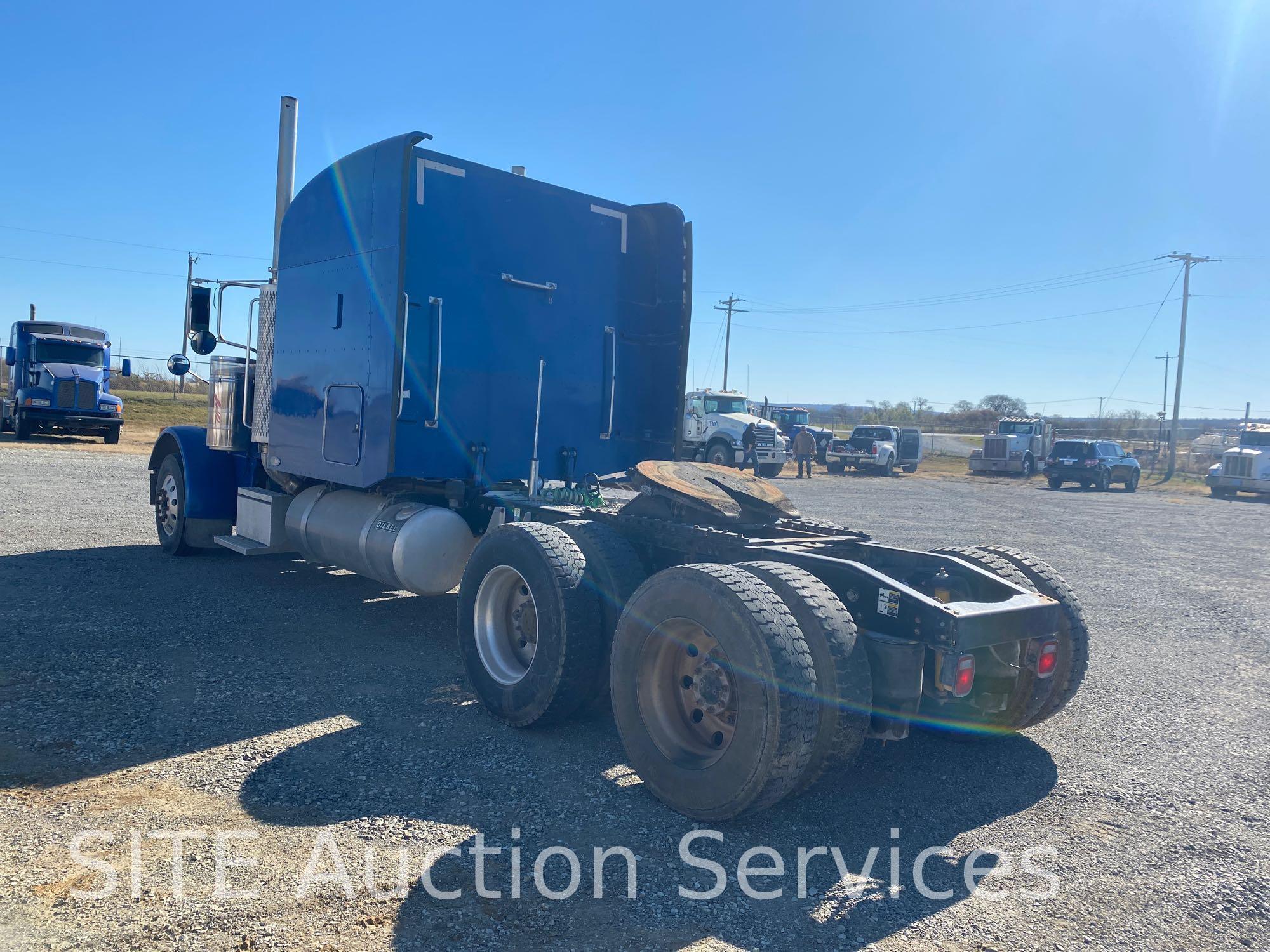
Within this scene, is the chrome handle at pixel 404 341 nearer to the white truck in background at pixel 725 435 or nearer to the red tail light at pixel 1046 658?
the red tail light at pixel 1046 658

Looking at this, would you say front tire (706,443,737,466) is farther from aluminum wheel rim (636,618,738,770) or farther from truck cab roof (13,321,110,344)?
aluminum wheel rim (636,618,738,770)

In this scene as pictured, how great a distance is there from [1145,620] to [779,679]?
6.79m

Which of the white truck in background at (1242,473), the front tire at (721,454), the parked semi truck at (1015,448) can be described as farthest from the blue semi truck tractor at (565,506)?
the parked semi truck at (1015,448)

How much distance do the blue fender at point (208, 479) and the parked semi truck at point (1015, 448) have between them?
1509 inches

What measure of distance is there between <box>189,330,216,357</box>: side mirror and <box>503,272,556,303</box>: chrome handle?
3.89m

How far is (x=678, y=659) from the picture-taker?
4.41m

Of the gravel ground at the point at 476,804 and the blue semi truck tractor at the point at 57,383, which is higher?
the blue semi truck tractor at the point at 57,383

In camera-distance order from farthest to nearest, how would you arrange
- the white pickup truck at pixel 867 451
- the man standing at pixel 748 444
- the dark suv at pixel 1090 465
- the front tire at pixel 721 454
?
the white pickup truck at pixel 867 451 < the dark suv at pixel 1090 465 < the front tire at pixel 721 454 < the man standing at pixel 748 444

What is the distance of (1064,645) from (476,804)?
9.94ft

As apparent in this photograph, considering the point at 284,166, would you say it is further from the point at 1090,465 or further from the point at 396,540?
the point at 1090,465

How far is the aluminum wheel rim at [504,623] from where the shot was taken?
5387mm

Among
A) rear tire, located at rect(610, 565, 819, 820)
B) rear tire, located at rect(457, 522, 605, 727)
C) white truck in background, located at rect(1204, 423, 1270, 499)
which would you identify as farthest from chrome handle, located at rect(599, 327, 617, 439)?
white truck in background, located at rect(1204, 423, 1270, 499)

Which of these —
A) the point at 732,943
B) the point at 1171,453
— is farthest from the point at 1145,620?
the point at 1171,453

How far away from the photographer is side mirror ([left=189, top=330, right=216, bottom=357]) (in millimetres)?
9008
